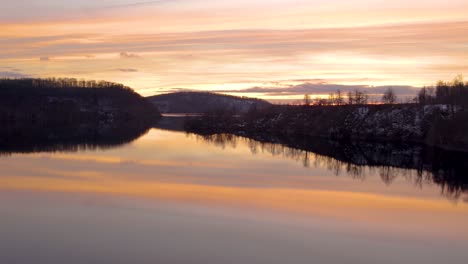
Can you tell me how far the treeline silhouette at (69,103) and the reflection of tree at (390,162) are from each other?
2132 inches

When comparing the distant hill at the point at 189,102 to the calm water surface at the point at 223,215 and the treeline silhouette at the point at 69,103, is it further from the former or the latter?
the calm water surface at the point at 223,215

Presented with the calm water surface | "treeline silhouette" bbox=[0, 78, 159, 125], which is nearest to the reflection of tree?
the calm water surface

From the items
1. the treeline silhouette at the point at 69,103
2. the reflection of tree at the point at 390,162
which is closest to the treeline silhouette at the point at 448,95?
Result: the reflection of tree at the point at 390,162

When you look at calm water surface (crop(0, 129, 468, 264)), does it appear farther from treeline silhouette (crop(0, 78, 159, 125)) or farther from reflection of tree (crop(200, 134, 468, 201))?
treeline silhouette (crop(0, 78, 159, 125))

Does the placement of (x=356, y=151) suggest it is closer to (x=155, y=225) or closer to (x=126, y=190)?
(x=126, y=190)

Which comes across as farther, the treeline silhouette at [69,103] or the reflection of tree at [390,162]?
the treeline silhouette at [69,103]

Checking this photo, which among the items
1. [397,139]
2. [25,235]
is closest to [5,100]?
[397,139]

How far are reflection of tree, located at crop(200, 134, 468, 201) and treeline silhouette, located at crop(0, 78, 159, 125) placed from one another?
54149mm

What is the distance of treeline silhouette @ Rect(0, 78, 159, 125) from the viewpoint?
291 ft

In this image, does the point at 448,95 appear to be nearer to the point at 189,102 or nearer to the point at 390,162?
the point at 390,162

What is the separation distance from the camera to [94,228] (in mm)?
13312

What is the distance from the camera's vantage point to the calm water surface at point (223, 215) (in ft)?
37.7

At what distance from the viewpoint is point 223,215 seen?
14969mm

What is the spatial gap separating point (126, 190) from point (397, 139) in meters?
32.6
